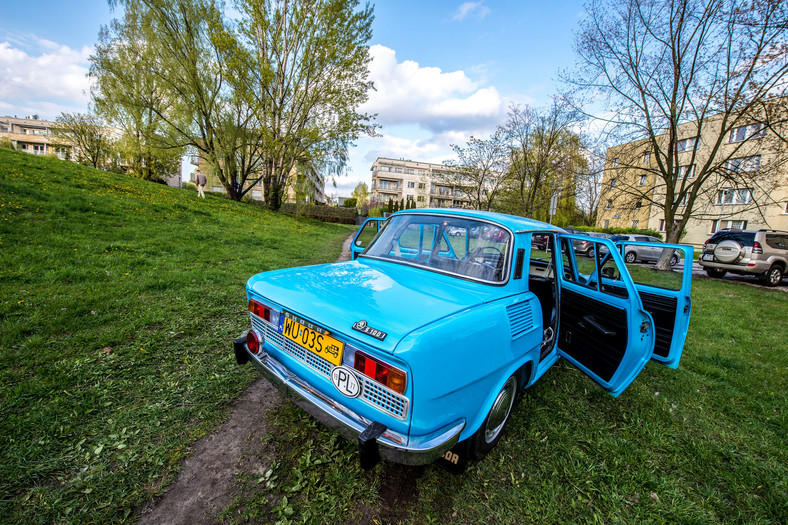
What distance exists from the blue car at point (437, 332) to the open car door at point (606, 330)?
0.01m

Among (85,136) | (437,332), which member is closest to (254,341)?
(437,332)

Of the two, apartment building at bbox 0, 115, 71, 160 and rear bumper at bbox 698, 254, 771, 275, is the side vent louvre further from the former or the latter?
apartment building at bbox 0, 115, 71, 160

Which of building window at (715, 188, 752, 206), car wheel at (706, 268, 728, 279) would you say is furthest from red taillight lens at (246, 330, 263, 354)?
car wheel at (706, 268, 728, 279)

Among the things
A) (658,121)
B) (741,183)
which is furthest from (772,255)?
(658,121)

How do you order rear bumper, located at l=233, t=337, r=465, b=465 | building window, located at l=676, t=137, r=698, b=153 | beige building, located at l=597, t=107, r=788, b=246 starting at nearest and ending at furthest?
rear bumper, located at l=233, t=337, r=465, b=465
beige building, located at l=597, t=107, r=788, b=246
building window, located at l=676, t=137, r=698, b=153

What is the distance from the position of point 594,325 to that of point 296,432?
8.60 ft

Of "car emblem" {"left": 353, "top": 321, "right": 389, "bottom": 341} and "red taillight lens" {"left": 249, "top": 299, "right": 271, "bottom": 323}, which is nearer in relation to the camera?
"car emblem" {"left": 353, "top": 321, "right": 389, "bottom": 341}

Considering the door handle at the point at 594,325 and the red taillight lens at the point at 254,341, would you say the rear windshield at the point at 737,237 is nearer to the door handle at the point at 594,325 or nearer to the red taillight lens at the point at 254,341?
the door handle at the point at 594,325

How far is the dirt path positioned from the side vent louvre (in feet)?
6.33

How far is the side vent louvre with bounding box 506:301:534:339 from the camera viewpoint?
7.17 feet

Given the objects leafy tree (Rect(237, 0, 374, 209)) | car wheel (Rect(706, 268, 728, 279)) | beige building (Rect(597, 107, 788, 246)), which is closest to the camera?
beige building (Rect(597, 107, 788, 246))

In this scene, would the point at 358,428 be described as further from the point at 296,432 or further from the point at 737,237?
the point at 737,237

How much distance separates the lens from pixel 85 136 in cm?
3200

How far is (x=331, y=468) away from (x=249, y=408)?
3.24ft
